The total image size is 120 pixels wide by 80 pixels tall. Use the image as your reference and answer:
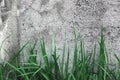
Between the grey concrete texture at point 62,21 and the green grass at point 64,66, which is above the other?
the grey concrete texture at point 62,21

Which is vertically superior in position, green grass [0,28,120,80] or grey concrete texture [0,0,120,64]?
grey concrete texture [0,0,120,64]

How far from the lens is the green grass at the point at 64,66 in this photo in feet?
8.96

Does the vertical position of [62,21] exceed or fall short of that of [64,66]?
it exceeds it

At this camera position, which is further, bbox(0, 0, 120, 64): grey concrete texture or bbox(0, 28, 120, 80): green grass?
bbox(0, 0, 120, 64): grey concrete texture

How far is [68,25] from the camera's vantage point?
2916 millimetres

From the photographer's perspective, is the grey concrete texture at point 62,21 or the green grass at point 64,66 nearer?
the green grass at point 64,66

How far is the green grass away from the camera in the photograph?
2730 mm

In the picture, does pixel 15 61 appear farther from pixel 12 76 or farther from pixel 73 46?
pixel 73 46

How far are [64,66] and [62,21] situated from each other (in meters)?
0.32

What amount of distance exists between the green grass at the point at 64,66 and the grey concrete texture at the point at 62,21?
68 mm

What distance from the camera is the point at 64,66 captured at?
2.94m

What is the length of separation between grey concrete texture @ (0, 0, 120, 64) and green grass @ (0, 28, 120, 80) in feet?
0.22

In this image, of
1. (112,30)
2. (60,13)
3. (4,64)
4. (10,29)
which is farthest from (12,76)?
(112,30)

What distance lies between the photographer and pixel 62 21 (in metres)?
2.92
